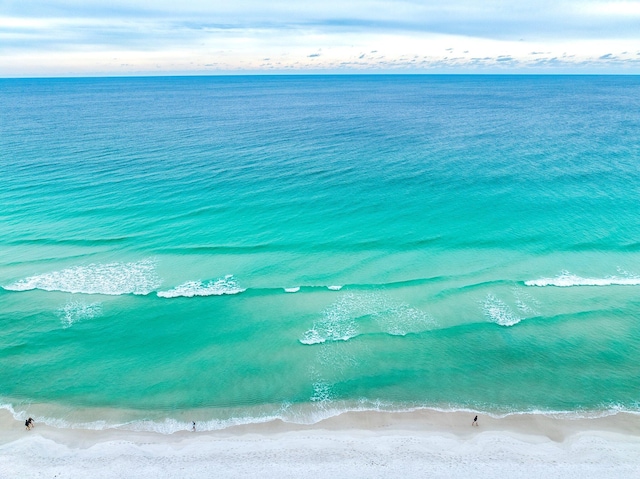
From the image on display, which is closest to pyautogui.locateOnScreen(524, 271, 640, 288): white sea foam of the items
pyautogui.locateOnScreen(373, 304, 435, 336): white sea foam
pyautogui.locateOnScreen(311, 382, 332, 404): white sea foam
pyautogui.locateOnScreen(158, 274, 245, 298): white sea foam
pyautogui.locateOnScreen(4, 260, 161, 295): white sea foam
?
pyautogui.locateOnScreen(373, 304, 435, 336): white sea foam

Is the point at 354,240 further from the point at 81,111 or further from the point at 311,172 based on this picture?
the point at 81,111

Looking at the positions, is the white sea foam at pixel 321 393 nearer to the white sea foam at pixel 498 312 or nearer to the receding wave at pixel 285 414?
the receding wave at pixel 285 414

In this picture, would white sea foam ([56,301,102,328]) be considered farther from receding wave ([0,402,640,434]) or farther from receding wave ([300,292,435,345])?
receding wave ([300,292,435,345])

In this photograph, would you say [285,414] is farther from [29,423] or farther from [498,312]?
[498,312]

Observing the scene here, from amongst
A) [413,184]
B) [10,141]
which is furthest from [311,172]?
[10,141]

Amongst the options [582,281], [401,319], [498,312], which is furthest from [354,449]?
[582,281]
